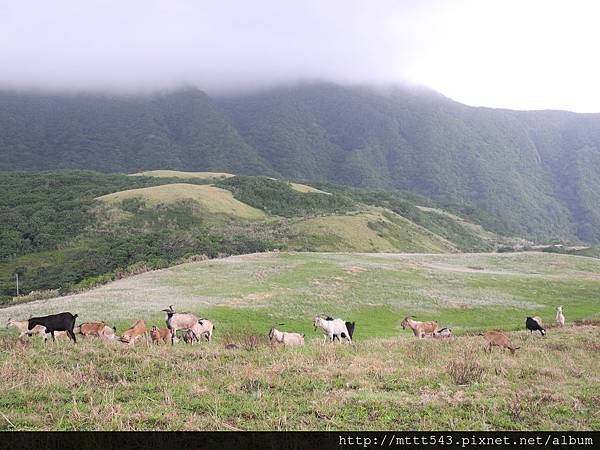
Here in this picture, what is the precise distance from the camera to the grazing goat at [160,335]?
18.8 m

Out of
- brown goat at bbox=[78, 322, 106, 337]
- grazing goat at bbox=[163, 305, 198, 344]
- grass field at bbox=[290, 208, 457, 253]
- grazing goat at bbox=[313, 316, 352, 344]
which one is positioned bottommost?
grass field at bbox=[290, 208, 457, 253]

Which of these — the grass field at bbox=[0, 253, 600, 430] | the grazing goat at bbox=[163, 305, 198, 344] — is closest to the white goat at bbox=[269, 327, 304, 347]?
the grass field at bbox=[0, 253, 600, 430]

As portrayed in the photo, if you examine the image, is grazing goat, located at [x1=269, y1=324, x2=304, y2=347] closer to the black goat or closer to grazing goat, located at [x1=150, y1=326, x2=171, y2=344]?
grazing goat, located at [x1=150, y1=326, x2=171, y2=344]

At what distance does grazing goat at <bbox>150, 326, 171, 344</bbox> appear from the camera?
18.8 meters

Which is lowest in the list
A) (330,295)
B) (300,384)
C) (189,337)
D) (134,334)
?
(330,295)

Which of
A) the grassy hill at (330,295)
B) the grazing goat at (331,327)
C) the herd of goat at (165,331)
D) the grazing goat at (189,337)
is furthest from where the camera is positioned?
the grassy hill at (330,295)

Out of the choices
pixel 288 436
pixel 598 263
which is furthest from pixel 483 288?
pixel 288 436

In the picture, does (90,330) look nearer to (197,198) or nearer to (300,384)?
(300,384)

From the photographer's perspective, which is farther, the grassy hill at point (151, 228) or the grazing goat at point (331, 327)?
the grassy hill at point (151, 228)

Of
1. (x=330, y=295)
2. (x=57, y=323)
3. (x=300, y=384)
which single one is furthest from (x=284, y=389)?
(x=330, y=295)

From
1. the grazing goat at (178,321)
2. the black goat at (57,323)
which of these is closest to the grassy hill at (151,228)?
the grazing goat at (178,321)

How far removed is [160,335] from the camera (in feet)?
62.3

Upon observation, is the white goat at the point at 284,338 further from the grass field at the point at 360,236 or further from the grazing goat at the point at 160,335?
the grass field at the point at 360,236

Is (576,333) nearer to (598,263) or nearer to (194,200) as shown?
(598,263)
